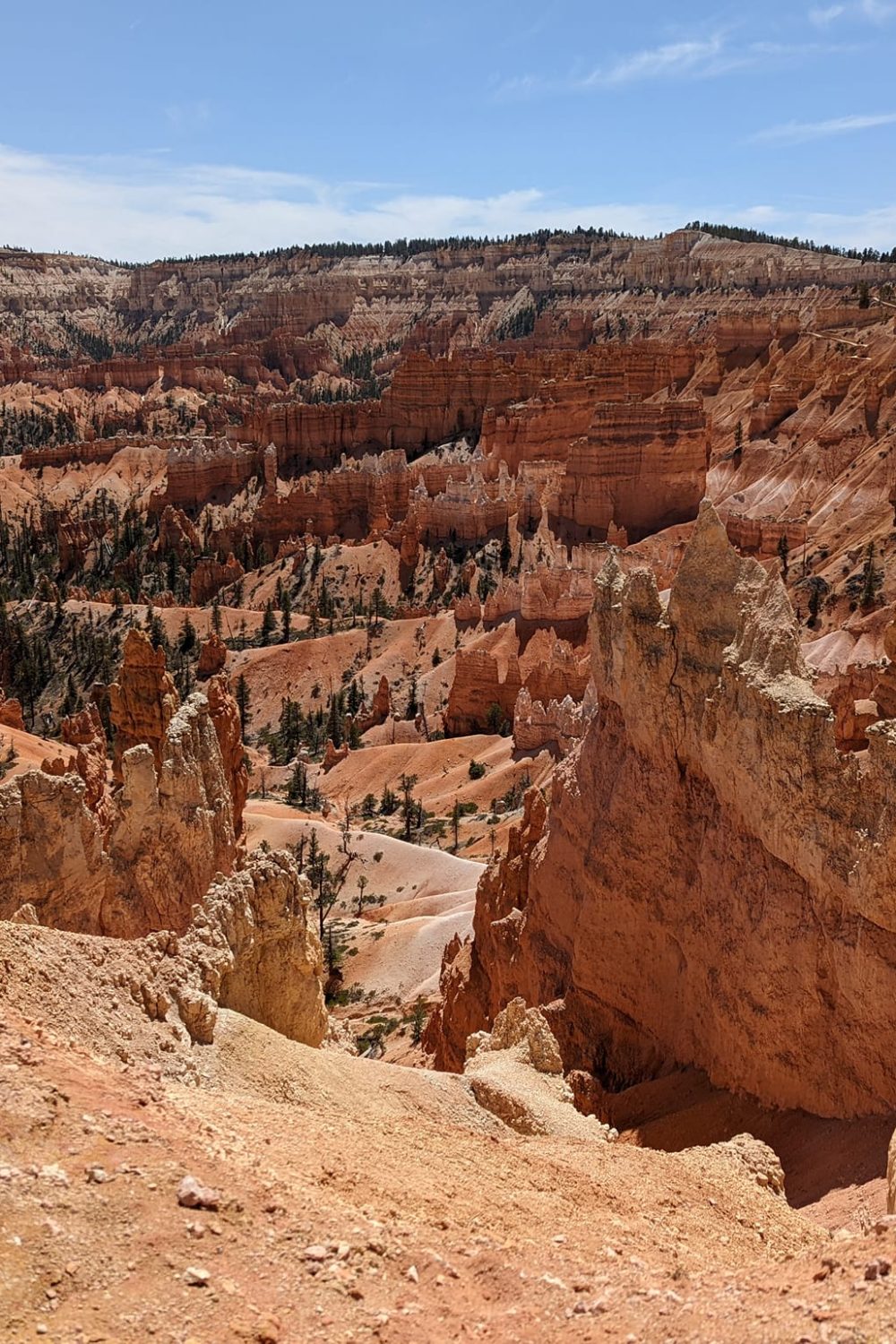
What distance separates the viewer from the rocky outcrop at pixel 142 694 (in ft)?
82.9

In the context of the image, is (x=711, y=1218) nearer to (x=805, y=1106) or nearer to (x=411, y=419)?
(x=805, y=1106)

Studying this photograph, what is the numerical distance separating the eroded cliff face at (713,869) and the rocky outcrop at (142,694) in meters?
9.63

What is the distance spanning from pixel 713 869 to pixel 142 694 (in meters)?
15.1

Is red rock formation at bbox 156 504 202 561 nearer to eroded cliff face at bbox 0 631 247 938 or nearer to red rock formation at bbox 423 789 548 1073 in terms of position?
eroded cliff face at bbox 0 631 247 938

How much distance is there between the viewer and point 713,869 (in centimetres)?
1537

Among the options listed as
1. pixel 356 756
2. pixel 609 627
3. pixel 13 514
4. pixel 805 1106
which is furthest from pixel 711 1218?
pixel 13 514

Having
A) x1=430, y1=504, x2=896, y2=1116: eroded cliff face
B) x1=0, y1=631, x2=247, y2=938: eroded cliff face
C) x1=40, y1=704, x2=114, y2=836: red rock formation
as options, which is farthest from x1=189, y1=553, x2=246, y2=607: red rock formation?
x1=430, y1=504, x2=896, y2=1116: eroded cliff face

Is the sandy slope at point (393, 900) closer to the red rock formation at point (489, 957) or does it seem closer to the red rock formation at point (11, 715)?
the red rock formation at point (489, 957)

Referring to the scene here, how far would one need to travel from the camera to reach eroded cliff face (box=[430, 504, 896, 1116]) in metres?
12.6

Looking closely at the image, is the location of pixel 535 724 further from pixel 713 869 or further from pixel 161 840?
pixel 713 869

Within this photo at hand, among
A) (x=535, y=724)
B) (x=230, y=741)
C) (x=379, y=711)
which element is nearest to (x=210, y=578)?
(x=379, y=711)

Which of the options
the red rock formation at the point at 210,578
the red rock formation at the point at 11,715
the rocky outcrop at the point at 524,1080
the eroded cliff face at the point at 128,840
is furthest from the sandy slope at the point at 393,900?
Result: the red rock formation at the point at 210,578

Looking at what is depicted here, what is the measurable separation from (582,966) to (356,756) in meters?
31.7

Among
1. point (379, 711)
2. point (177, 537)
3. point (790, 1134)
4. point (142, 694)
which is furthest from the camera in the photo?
point (177, 537)
